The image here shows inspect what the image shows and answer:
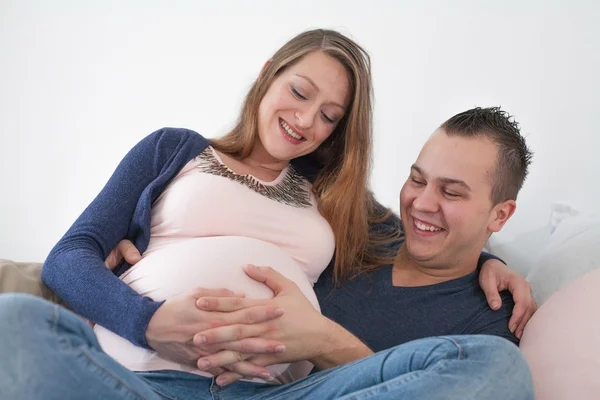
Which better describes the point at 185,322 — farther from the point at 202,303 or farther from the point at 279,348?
the point at 279,348

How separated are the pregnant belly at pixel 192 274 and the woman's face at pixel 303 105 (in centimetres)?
28

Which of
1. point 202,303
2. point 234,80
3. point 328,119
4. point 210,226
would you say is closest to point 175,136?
point 210,226

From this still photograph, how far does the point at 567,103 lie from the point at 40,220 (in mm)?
1731

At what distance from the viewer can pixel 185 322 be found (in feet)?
3.41

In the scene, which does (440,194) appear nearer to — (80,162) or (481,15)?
(481,15)

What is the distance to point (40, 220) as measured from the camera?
2285 millimetres

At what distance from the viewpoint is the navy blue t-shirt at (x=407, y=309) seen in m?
1.32

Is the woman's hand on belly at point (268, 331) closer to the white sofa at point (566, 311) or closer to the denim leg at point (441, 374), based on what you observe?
the denim leg at point (441, 374)

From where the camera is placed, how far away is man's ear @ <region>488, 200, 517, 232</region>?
1384 mm

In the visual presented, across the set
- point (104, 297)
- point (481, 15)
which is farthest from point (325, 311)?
point (481, 15)

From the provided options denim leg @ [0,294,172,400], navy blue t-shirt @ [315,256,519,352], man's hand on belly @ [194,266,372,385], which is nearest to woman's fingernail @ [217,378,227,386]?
man's hand on belly @ [194,266,372,385]

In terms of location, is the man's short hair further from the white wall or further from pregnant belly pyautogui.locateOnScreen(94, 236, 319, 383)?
pregnant belly pyautogui.locateOnScreen(94, 236, 319, 383)

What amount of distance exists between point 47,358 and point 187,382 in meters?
0.34

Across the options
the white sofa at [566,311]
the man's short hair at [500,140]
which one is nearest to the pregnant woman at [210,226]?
the man's short hair at [500,140]
